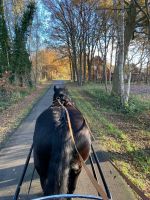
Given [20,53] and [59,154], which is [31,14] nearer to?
[20,53]

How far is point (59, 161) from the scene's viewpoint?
364 cm

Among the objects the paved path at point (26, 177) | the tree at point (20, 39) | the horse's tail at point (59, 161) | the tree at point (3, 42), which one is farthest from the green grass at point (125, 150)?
the tree at point (20, 39)

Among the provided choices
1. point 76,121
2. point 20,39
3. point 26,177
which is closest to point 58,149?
point 76,121

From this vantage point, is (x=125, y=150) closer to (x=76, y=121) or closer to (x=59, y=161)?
(x=76, y=121)

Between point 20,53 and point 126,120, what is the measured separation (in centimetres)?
1774

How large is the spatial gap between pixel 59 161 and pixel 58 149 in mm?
162

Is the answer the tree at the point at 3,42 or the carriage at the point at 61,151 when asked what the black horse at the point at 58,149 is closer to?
the carriage at the point at 61,151

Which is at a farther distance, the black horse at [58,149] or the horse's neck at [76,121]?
the horse's neck at [76,121]

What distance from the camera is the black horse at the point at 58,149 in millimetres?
3525

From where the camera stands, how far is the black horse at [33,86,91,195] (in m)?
3.53

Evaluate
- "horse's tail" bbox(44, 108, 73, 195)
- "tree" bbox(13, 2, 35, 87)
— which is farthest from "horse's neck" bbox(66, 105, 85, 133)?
"tree" bbox(13, 2, 35, 87)

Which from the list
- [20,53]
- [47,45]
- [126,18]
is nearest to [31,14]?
[20,53]

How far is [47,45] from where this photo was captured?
49.7 meters

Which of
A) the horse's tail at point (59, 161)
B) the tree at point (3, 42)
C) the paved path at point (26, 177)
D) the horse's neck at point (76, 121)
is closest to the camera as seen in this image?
the horse's tail at point (59, 161)
